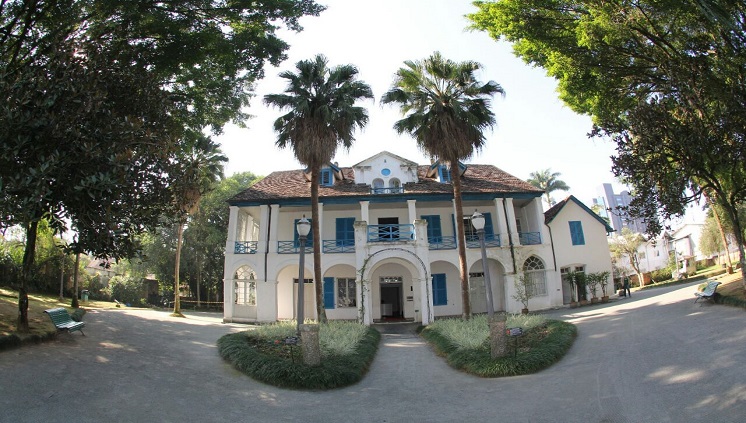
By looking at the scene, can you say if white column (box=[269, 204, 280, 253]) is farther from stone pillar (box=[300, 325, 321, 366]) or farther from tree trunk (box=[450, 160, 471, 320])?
stone pillar (box=[300, 325, 321, 366])

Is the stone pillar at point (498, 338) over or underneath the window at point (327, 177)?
underneath

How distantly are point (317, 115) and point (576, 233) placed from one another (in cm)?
1616

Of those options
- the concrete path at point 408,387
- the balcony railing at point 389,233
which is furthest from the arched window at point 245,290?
the concrete path at point 408,387

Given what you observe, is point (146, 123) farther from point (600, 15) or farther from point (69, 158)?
point (600, 15)

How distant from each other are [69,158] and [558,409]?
10103 millimetres

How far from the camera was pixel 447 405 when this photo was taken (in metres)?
7.92

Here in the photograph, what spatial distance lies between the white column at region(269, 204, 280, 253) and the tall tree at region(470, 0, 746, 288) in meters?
13.3

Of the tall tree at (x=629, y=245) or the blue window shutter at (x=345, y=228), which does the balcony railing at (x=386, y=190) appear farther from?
the tall tree at (x=629, y=245)

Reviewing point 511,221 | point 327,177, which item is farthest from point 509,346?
point 327,177

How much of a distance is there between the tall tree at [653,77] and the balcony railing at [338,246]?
12.3 m

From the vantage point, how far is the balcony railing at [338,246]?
21.5m

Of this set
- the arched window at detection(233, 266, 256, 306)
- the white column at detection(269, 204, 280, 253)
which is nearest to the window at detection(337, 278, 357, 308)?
the white column at detection(269, 204, 280, 253)

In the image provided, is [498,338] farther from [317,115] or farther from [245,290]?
[245,290]

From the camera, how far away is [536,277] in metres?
22.3
